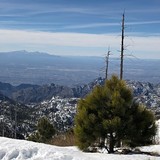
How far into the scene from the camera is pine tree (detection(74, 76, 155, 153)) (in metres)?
12.4

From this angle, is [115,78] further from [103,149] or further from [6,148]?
[6,148]

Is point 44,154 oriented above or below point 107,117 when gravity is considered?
below

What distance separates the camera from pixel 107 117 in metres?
12.6

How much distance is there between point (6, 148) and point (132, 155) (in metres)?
3.51

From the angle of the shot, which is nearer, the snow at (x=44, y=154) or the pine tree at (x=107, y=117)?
the snow at (x=44, y=154)

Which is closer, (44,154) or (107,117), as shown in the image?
(44,154)

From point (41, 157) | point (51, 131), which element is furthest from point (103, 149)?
point (51, 131)

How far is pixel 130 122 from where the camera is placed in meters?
12.4

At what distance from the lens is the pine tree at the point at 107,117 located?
12.4m


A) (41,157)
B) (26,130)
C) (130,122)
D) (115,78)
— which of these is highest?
(115,78)

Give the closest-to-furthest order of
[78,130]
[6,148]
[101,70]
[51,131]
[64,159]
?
[64,159]
[6,148]
[78,130]
[101,70]
[51,131]

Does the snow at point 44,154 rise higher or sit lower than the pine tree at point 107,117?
lower

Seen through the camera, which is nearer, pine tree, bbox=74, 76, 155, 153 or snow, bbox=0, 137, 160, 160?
snow, bbox=0, 137, 160, 160

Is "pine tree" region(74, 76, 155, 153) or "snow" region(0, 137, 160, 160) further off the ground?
"pine tree" region(74, 76, 155, 153)
